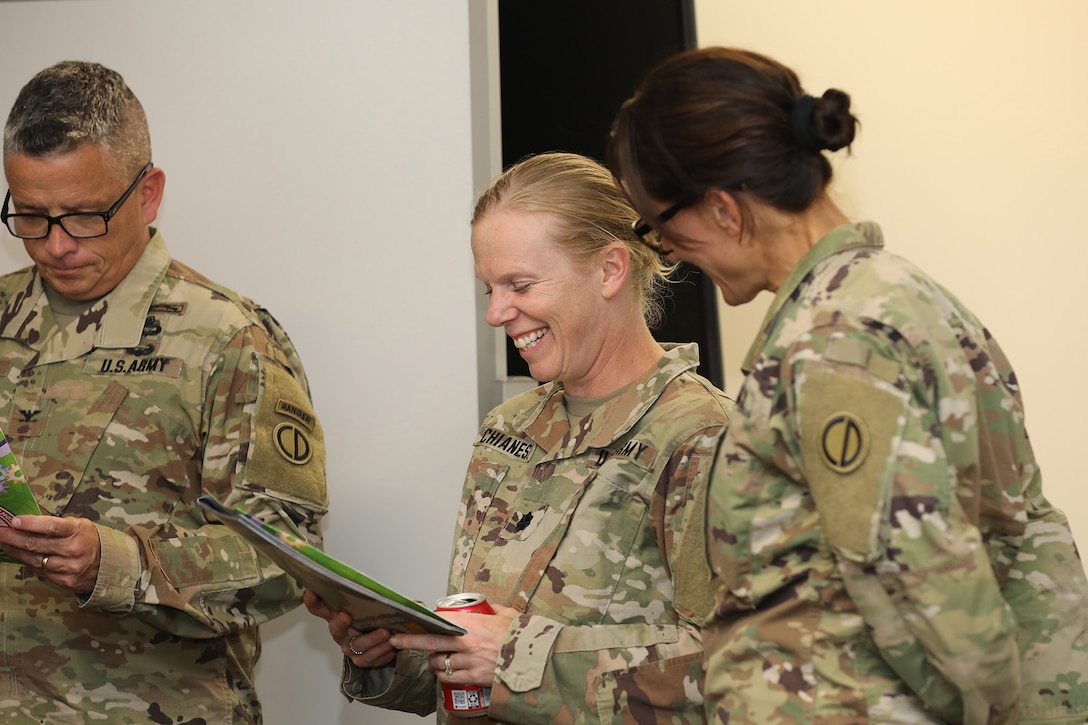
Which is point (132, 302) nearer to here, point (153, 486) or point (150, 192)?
point (150, 192)

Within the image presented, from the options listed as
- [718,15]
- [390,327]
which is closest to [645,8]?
[718,15]

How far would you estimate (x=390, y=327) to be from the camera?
2.63m

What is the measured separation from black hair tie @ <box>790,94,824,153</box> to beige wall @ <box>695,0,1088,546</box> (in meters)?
1.67

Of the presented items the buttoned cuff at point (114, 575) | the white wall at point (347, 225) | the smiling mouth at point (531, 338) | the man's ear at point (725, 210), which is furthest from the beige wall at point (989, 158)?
the buttoned cuff at point (114, 575)

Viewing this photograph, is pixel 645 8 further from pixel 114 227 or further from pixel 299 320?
pixel 114 227

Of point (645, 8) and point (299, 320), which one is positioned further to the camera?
point (645, 8)

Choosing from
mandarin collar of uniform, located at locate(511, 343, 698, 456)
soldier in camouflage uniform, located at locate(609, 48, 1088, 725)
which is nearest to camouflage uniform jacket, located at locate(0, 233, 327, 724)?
mandarin collar of uniform, located at locate(511, 343, 698, 456)

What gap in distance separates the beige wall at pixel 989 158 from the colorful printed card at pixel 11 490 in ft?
6.38

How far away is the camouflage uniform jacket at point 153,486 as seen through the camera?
201cm

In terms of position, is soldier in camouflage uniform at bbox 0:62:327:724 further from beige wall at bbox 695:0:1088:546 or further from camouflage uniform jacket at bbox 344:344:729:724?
beige wall at bbox 695:0:1088:546

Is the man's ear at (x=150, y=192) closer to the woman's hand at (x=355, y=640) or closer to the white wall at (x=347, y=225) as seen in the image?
the white wall at (x=347, y=225)

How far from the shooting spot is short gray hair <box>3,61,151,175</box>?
2.10 metres

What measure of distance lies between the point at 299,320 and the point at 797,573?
1.73m

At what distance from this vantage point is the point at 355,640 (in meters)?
1.77
